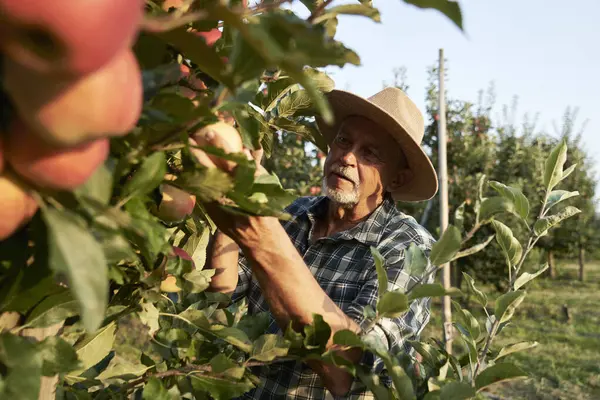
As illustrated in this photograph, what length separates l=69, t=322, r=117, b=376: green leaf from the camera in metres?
0.84

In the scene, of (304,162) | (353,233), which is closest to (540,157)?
(304,162)

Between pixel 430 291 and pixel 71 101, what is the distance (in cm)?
57

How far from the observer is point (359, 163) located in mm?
2004

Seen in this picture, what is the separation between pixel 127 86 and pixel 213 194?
240 millimetres

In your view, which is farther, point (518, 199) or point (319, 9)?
point (518, 199)

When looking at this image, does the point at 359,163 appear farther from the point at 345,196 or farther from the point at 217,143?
the point at 217,143

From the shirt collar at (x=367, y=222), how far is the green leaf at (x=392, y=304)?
2.85ft

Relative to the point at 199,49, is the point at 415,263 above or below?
below

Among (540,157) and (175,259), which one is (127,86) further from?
(540,157)

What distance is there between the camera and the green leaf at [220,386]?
2.69 ft

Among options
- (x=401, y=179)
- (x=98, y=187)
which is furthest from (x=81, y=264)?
(x=401, y=179)

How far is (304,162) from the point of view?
6.87 m

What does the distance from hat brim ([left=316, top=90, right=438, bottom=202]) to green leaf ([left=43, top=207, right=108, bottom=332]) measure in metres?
1.52

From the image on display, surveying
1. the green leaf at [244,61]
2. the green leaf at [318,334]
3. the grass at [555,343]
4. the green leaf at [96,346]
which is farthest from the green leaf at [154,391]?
the grass at [555,343]
